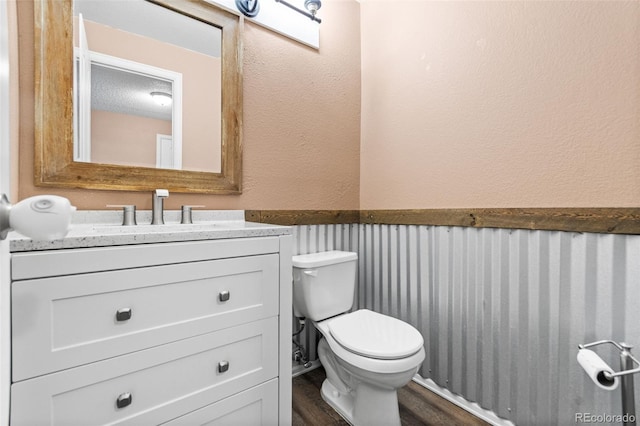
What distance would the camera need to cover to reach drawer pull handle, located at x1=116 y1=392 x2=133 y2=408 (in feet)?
2.97

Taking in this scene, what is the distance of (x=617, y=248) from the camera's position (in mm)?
1062

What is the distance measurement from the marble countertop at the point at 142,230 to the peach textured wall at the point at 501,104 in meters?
0.94

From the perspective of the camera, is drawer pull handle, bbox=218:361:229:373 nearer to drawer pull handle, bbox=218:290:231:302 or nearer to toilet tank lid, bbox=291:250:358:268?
drawer pull handle, bbox=218:290:231:302

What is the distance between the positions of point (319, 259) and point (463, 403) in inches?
40.4

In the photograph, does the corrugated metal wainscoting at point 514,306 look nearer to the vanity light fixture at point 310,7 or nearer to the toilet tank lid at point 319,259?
the toilet tank lid at point 319,259

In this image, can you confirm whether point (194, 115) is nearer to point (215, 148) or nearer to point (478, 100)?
point (215, 148)

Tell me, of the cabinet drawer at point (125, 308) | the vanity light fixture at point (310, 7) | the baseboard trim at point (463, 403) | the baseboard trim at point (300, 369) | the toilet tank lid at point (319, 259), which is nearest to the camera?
the cabinet drawer at point (125, 308)

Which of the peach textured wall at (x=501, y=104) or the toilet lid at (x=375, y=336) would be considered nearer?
the peach textured wall at (x=501, y=104)

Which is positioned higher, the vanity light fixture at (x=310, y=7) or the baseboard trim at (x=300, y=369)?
the vanity light fixture at (x=310, y=7)

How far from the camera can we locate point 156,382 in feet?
3.17

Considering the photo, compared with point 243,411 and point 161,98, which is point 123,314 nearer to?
point 243,411

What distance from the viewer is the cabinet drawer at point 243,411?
1.04 metres

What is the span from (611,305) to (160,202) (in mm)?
1810

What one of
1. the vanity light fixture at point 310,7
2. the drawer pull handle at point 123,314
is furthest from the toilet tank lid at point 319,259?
the vanity light fixture at point 310,7
